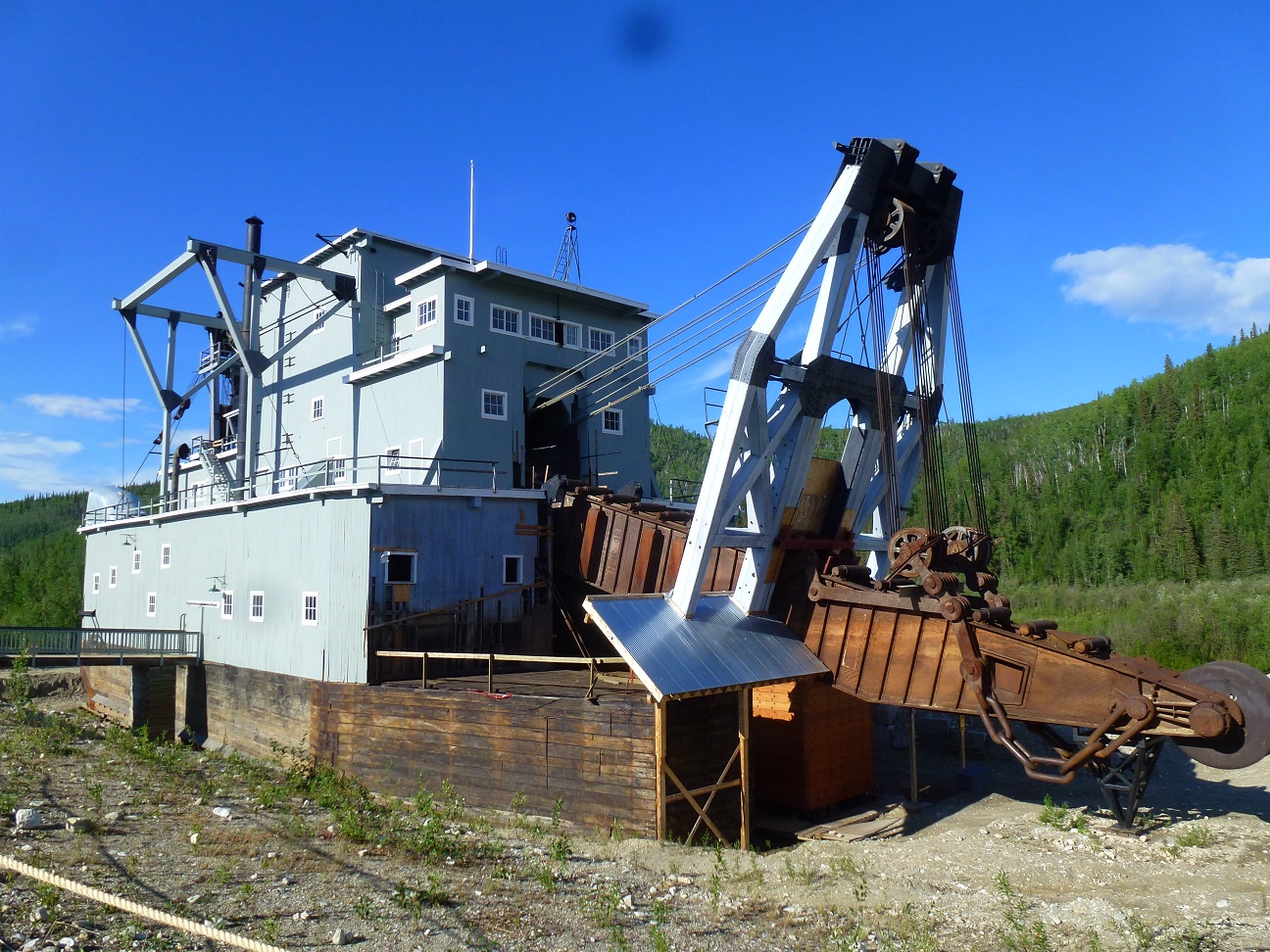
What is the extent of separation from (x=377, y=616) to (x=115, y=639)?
16155mm

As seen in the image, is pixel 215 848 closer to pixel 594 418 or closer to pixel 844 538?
pixel 844 538

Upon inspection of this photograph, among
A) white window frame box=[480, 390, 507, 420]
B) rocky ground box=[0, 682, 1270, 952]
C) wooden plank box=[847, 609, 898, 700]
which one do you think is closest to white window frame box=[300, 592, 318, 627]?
rocky ground box=[0, 682, 1270, 952]

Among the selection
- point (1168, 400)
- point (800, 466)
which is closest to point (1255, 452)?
point (1168, 400)

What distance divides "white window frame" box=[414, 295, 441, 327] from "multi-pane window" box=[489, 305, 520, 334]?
1529mm

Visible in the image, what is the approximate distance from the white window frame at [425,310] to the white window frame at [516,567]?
282 inches

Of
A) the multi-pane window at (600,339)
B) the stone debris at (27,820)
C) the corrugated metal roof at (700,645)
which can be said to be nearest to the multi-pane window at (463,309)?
the multi-pane window at (600,339)

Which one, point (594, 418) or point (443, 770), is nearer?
point (443, 770)

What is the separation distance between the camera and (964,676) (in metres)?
11.8

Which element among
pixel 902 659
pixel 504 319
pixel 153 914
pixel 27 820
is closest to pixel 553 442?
pixel 504 319

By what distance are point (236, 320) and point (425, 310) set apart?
7.56 meters

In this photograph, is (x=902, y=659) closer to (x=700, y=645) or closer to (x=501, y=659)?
(x=700, y=645)

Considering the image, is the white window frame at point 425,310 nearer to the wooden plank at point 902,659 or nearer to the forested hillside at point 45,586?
the wooden plank at point 902,659

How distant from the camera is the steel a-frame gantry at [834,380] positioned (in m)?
13.5

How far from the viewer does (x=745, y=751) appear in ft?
45.2
